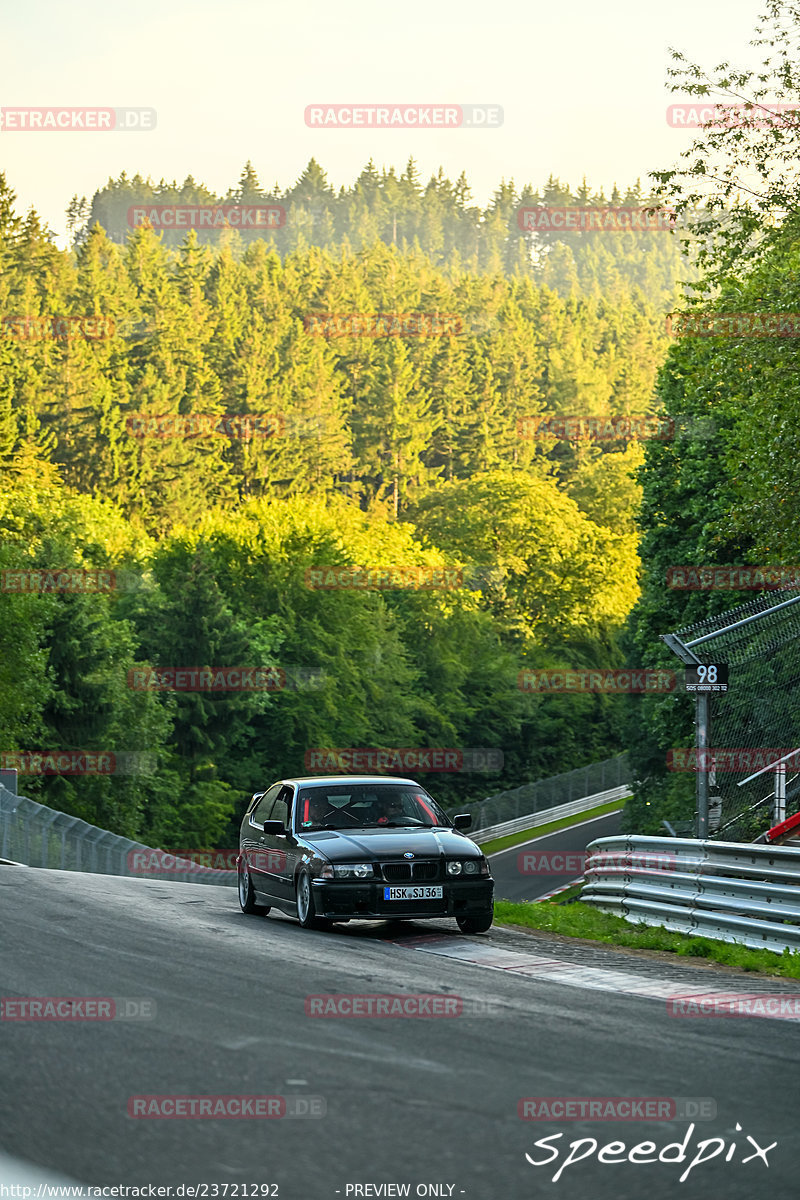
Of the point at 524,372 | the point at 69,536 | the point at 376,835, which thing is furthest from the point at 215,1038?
the point at 524,372

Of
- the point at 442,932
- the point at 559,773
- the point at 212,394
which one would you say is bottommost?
the point at 559,773

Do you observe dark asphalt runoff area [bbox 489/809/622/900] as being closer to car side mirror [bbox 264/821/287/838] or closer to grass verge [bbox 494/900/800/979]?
grass verge [bbox 494/900/800/979]

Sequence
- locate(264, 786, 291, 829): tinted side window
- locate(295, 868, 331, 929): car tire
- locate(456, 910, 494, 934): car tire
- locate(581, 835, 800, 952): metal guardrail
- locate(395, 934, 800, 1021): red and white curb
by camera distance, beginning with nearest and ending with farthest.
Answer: locate(395, 934, 800, 1021): red and white curb < locate(581, 835, 800, 952): metal guardrail < locate(295, 868, 331, 929): car tire < locate(456, 910, 494, 934): car tire < locate(264, 786, 291, 829): tinted side window

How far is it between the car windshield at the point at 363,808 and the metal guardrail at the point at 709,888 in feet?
7.68

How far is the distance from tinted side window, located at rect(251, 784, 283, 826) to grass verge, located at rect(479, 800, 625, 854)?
158ft

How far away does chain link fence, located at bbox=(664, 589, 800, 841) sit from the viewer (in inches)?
635

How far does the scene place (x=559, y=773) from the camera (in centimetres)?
8150

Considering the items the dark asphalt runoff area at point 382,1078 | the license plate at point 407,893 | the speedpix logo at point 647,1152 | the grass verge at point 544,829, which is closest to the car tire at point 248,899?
the license plate at point 407,893

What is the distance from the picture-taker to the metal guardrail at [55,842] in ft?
96.4

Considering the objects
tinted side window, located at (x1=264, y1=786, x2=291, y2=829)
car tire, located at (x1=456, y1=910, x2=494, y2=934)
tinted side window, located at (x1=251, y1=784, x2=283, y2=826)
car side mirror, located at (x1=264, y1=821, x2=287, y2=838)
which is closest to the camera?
car tire, located at (x1=456, y1=910, x2=494, y2=934)

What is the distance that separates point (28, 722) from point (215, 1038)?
4817 centimetres

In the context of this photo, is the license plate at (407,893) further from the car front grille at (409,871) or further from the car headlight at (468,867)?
the car headlight at (468,867)

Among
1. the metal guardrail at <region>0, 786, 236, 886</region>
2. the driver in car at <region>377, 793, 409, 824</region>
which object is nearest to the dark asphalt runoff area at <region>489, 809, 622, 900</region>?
the metal guardrail at <region>0, 786, 236, 886</region>

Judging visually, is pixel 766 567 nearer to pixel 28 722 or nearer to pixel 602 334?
pixel 28 722
